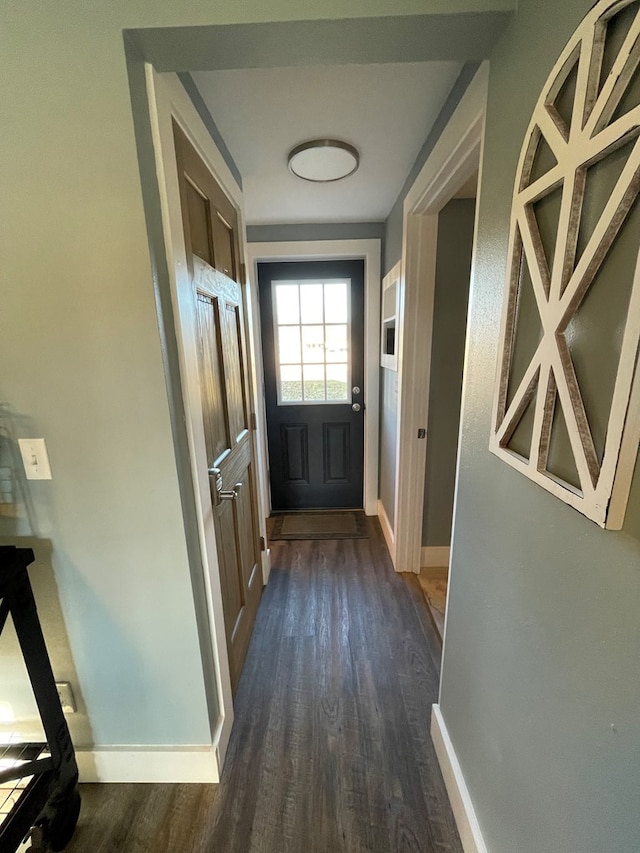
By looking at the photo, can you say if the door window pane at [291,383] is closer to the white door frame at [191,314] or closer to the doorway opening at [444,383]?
the doorway opening at [444,383]

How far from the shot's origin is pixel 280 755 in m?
1.33

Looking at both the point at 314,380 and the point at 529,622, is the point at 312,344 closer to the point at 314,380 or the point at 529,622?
the point at 314,380

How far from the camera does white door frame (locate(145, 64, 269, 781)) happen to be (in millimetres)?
938

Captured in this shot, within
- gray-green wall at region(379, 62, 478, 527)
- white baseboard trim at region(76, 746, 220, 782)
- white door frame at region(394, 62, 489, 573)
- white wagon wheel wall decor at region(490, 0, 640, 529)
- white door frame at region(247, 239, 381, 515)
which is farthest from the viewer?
white door frame at region(247, 239, 381, 515)

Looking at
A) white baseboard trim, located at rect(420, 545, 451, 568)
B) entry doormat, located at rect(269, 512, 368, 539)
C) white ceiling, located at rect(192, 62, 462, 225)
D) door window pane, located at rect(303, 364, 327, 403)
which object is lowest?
entry doormat, located at rect(269, 512, 368, 539)

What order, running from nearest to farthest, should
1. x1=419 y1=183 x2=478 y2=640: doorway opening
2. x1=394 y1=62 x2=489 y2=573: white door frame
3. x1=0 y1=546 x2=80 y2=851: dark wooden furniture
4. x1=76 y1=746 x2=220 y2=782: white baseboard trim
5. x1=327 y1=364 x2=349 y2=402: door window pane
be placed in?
x1=0 y1=546 x2=80 y2=851: dark wooden furniture
x1=76 y1=746 x2=220 y2=782: white baseboard trim
x1=394 y1=62 x2=489 y2=573: white door frame
x1=419 y1=183 x2=478 y2=640: doorway opening
x1=327 y1=364 x2=349 y2=402: door window pane

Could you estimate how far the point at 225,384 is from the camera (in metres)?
1.49

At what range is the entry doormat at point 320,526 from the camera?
279 centimetres

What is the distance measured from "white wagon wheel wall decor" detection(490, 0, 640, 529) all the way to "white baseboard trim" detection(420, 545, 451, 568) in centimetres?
176

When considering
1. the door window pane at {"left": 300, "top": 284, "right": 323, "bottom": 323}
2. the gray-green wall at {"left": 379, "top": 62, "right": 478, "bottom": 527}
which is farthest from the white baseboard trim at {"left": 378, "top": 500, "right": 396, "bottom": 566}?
the door window pane at {"left": 300, "top": 284, "right": 323, "bottom": 323}

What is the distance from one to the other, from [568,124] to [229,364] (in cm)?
128

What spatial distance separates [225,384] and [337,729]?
1437 mm

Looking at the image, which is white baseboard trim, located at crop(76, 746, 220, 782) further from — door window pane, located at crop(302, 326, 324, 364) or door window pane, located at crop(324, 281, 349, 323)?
door window pane, located at crop(324, 281, 349, 323)

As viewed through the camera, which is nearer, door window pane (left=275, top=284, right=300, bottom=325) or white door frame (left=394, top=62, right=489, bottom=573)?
white door frame (left=394, top=62, right=489, bottom=573)
